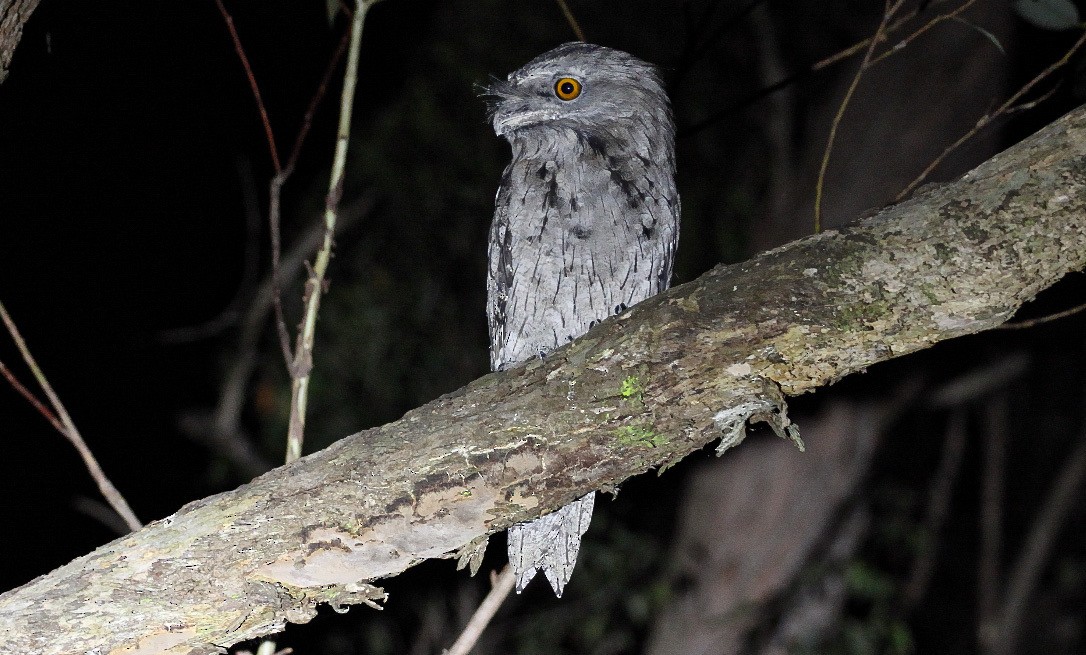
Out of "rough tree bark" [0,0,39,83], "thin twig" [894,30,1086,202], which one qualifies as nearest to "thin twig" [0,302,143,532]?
"rough tree bark" [0,0,39,83]

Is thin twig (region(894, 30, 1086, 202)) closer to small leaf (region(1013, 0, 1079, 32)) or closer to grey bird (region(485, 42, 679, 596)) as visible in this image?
small leaf (region(1013, 0, 1079, 32))

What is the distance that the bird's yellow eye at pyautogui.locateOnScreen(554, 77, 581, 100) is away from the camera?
7.12 ft

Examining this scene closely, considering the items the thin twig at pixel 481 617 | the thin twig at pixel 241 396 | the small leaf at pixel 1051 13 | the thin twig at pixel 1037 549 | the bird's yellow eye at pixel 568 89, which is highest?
the thin twig at pixel 241 396

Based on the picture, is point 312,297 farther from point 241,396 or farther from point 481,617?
point 241,396

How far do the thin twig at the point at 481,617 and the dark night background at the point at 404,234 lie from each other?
3.79ft

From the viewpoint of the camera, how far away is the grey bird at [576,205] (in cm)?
207

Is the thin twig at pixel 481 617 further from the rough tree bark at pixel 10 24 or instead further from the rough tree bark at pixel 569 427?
the rough tree bark at pixel 10 24

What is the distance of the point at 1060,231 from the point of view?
49.3 inches

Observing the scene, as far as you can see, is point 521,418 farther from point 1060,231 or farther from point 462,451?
point 1060,231

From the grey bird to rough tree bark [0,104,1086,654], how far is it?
0.66 m

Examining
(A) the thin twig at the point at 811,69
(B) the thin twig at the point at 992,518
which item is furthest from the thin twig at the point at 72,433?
(B) the thin twig at the point at 992,518

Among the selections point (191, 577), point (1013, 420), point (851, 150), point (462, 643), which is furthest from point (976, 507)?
point (191, 577)

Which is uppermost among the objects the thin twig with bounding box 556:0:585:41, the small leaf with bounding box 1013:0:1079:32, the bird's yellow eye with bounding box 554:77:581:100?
the thin twig with bounding box 556:0:585:41

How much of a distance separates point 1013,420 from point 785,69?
13.2 feet
